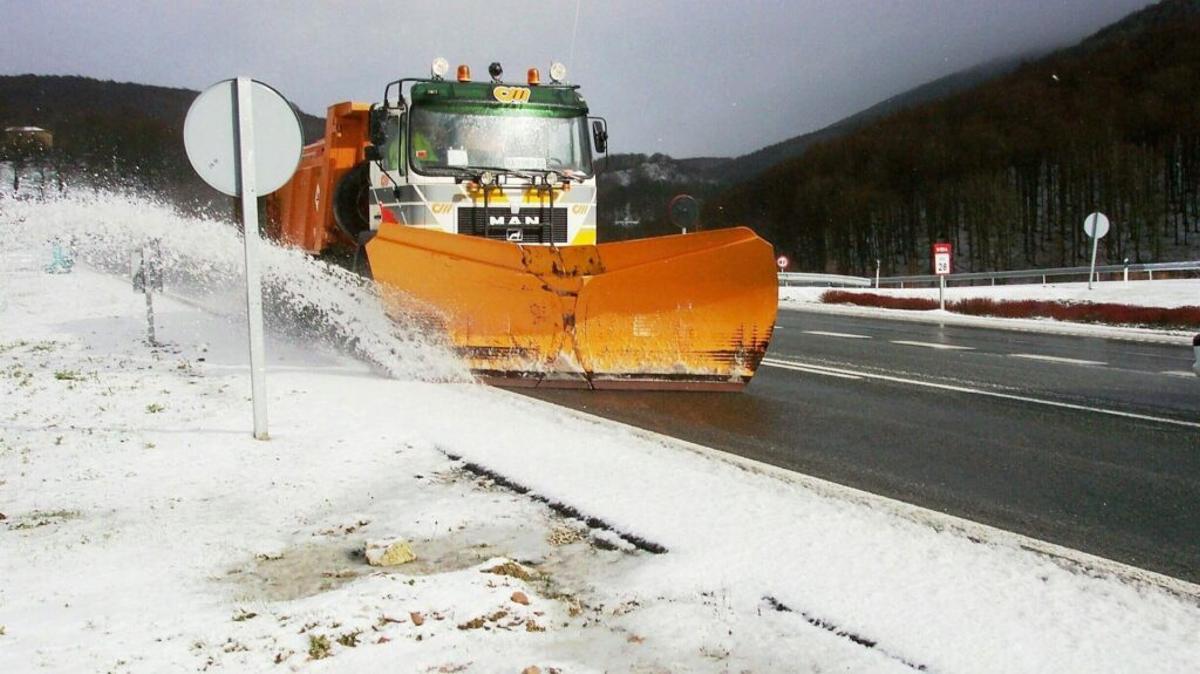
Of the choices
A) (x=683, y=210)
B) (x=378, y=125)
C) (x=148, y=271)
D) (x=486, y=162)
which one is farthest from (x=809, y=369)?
(x=148, y=271)

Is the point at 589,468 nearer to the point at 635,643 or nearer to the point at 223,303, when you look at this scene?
the point at 635,643

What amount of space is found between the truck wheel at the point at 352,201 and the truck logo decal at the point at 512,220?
104 inches

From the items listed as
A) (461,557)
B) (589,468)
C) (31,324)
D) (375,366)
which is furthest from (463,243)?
(31,324)

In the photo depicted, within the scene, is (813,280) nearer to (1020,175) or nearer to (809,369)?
(809,369)

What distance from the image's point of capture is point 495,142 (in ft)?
32.0

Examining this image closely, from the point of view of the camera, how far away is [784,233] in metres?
110

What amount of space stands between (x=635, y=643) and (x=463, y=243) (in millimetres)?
5567

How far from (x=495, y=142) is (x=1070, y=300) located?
1870 cm

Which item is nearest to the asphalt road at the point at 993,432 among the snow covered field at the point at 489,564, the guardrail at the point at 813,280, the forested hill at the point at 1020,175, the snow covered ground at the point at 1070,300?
the snow covered field at the point at 489,564

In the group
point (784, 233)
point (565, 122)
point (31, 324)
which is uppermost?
point (784, 233)

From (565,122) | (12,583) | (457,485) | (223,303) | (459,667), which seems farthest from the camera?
(223,303)

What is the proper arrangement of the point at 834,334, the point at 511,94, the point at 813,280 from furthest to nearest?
the point at 813,280, the point at 834,334, the point at 511,94

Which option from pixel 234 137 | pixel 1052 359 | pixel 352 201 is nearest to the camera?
pixel 234 137

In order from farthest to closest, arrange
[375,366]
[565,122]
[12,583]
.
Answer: [565,122]
[375,366]
[12,583]
